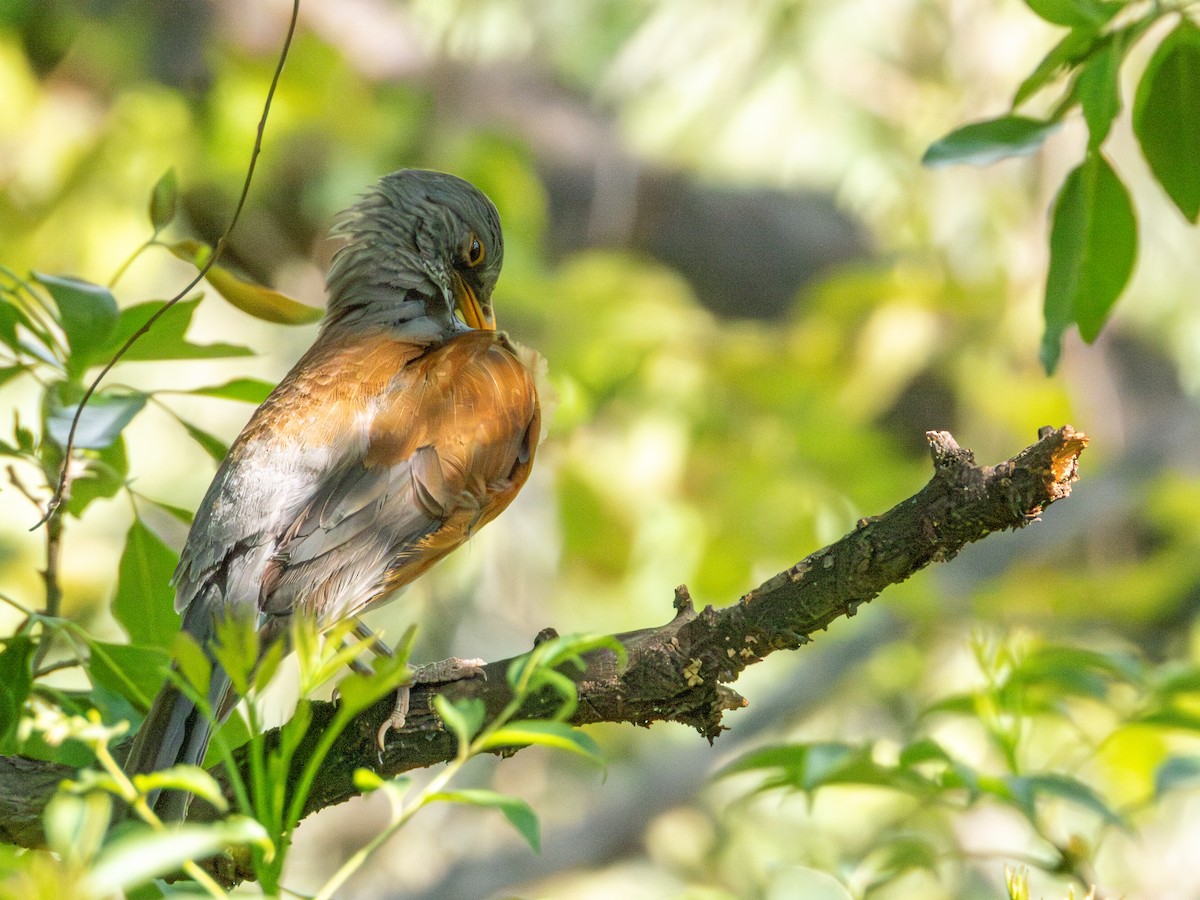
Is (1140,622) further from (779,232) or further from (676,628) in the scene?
(676,628)

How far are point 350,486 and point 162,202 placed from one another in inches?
27.8

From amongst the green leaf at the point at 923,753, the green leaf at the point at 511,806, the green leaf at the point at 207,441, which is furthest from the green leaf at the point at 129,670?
the green leaf at the point at 923,753

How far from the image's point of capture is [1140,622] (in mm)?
7258

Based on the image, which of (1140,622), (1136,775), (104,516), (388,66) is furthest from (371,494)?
(1140,622)

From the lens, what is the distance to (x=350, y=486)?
257cm

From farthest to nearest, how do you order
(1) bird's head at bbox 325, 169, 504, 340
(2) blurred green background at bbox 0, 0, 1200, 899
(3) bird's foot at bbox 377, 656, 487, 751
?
(2) blurred green background at bbox 0, 0, 1200, 899, (1) bird's head at bbox 325, 169, 504, 340, (3) bird's foot at bbox 377, 656, 487, 751

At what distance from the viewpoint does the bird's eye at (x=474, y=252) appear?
3473 mm

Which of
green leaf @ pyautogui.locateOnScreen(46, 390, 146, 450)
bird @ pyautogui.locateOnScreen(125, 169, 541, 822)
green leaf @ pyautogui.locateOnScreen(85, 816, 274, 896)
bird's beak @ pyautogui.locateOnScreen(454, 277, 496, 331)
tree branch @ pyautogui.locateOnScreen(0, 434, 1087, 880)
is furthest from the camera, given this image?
bird's beak @ pyautogui.locateOnScreen(454, 277, 496, 331)

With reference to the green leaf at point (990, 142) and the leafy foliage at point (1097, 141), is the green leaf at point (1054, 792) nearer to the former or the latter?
the leafy foliage at point (1097, 141)

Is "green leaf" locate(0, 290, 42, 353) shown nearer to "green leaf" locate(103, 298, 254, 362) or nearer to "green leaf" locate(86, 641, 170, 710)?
"green leaf" locate(103, 298, 254, 362)

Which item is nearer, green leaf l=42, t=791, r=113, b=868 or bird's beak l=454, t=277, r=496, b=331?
green leaf l=42, t=791, r=113, b=868

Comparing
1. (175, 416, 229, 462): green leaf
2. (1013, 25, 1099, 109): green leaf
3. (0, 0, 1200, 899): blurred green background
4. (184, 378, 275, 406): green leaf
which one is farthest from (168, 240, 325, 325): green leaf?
(0, 0, 1200, 899): blurred green background

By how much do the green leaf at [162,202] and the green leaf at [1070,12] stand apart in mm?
1525

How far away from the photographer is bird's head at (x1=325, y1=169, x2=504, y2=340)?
132 inches
